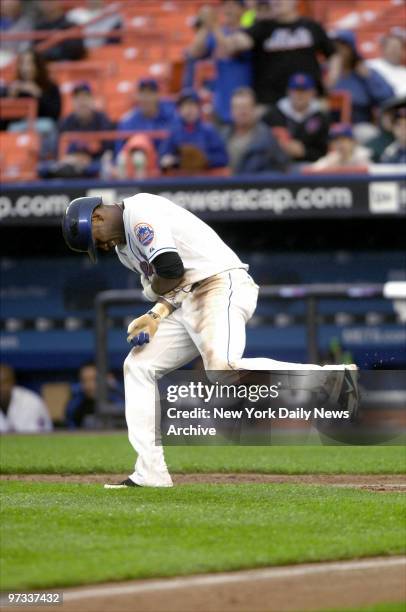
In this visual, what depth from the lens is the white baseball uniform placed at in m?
5.79

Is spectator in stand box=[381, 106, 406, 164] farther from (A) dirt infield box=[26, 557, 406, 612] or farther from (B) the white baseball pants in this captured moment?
(A) dirt infield box=[26, 557, 406, 612]

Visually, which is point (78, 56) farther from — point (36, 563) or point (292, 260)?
point (36, 563)

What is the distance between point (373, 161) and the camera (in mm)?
11562

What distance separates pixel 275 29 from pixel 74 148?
2.40m

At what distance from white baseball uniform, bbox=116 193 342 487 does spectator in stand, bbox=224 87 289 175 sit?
5522 mm

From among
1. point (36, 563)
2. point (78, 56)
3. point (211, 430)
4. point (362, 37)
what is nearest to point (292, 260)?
point (362, 37)

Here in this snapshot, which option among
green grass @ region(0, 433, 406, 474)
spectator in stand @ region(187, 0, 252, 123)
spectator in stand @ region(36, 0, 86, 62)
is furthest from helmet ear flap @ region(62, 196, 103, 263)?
spectator in stand @ region(36, 0, 86, 62)

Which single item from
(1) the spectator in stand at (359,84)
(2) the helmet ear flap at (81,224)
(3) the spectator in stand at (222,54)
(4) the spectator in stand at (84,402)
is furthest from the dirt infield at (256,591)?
(1) the spectator in stand at (359,84)

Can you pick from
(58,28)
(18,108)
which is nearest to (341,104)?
(18,108)

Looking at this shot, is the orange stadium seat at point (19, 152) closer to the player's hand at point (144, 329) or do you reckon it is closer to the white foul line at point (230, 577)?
the player's hand at point (144, 329)

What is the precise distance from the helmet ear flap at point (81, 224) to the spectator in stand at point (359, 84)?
720 centimetres

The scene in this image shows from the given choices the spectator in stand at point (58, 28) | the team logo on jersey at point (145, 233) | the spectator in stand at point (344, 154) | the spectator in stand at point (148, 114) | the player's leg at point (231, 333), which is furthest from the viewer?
the spectator in stand at point (58, 28)

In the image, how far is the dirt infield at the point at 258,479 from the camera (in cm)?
669

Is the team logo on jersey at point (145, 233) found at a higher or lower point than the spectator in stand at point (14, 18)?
lower
